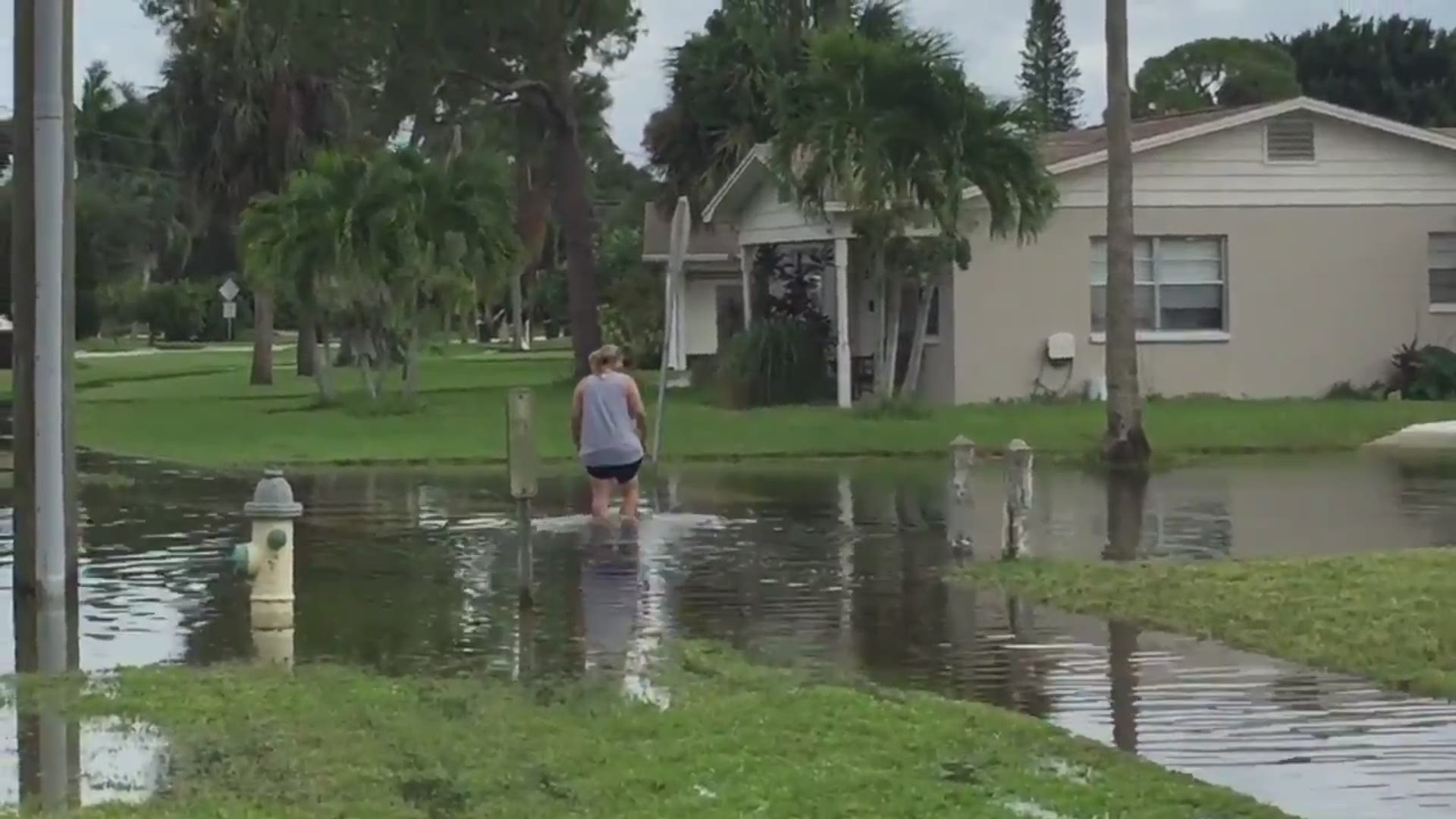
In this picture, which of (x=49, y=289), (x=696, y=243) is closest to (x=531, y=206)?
(x=696, y=243)

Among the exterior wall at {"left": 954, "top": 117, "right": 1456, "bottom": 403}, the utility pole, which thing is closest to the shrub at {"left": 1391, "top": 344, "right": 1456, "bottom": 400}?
the exterior wall at {"left": 954, "top": 117, "right": 1456, "bottom": 403}

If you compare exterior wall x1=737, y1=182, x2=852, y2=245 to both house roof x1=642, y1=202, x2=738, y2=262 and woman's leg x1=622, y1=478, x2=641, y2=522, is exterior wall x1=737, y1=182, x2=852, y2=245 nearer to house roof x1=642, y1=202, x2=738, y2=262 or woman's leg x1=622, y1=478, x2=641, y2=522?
house roof x1=642, y1=202, x2=738, y2=262

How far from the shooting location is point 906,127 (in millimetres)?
29297

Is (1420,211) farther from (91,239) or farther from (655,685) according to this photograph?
(91,239)

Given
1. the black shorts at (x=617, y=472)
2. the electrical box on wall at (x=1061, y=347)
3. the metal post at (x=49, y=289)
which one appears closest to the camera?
the metal post at (x=49, y=289)

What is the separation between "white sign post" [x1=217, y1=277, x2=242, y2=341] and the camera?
271 feet

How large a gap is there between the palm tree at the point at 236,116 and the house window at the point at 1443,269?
948 inches

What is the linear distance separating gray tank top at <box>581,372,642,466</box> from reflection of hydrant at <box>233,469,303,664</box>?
499 cm

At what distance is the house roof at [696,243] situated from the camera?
45916 millimetres

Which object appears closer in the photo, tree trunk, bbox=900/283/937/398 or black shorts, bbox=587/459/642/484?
black shorts, bbox=587/459/642/484

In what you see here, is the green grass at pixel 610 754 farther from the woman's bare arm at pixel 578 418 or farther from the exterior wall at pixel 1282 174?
the exterior wall at pixel 1282 174

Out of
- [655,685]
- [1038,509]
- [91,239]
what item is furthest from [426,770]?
[91,239]

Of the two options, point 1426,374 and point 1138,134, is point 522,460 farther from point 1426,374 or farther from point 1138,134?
point 1426,374

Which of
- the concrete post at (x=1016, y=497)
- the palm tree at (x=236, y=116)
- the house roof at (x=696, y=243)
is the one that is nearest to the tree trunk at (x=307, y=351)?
the palm tree at (x=236, y=116)
